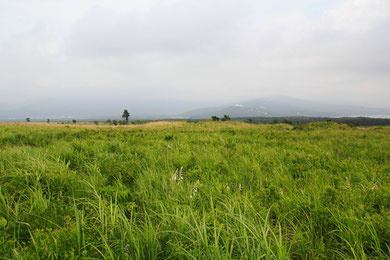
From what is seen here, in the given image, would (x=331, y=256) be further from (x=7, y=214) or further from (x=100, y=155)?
(x=100, y=155)

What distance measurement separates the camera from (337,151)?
22.5ft

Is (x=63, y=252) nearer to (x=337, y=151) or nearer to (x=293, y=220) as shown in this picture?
(x=293, y=220)

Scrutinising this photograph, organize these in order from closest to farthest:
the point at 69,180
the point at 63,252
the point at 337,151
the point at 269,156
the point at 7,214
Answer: the point at 63,252 < the point at 7,214 < the point at 69,180 < the point at 269,156 < the point at 337,151

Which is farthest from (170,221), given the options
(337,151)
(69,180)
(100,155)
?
(337,151)

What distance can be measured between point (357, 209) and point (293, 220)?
81 centimetres

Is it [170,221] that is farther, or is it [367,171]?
[367,171]

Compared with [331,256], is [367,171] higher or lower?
higher

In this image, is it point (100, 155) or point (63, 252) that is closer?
point (63, 252)

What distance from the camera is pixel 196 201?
8.90 ft

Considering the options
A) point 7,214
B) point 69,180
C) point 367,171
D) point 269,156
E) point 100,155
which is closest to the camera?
point 7,214

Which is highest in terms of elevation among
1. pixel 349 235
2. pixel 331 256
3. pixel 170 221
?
pixel 170 221

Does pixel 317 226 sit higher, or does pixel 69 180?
pixel 69 180

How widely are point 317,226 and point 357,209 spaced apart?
0.58 meters

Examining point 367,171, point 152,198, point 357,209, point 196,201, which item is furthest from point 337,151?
point 152,198
